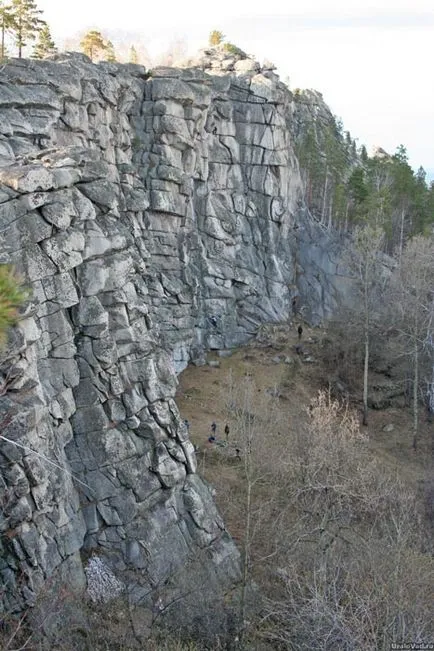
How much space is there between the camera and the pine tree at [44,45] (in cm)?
3941

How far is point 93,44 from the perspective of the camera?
4609 centimetres

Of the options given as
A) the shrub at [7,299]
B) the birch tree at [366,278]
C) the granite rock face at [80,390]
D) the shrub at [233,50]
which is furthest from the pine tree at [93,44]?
the shrub at [7,299]

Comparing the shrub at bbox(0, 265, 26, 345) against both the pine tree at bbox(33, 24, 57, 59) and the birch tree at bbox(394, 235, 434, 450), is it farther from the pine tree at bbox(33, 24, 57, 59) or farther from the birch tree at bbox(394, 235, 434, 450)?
the pine tree at bbox(33, 24, 57, 59)

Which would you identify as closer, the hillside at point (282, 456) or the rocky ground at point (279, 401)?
the hillside at point (282, 456)

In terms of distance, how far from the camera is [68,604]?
48.4 ft

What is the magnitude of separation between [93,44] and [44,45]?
6204mm

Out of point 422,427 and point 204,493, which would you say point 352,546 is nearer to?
point 204,493

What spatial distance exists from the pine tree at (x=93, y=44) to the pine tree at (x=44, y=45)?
424 cm

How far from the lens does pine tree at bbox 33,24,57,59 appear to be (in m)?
39.4

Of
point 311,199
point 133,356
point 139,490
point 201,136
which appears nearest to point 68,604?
point 139,490

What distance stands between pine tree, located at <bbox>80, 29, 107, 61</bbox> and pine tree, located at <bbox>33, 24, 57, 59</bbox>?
167 inches

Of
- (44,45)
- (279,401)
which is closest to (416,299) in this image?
(279,401)

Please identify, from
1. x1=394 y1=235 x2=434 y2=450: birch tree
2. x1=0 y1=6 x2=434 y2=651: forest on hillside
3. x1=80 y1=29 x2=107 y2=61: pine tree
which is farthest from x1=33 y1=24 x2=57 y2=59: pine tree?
x1=394 y1=235 x2=434 y2=450: birch tree

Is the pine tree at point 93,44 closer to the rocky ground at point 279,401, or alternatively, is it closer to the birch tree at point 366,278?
the birch tree at point 366,278
